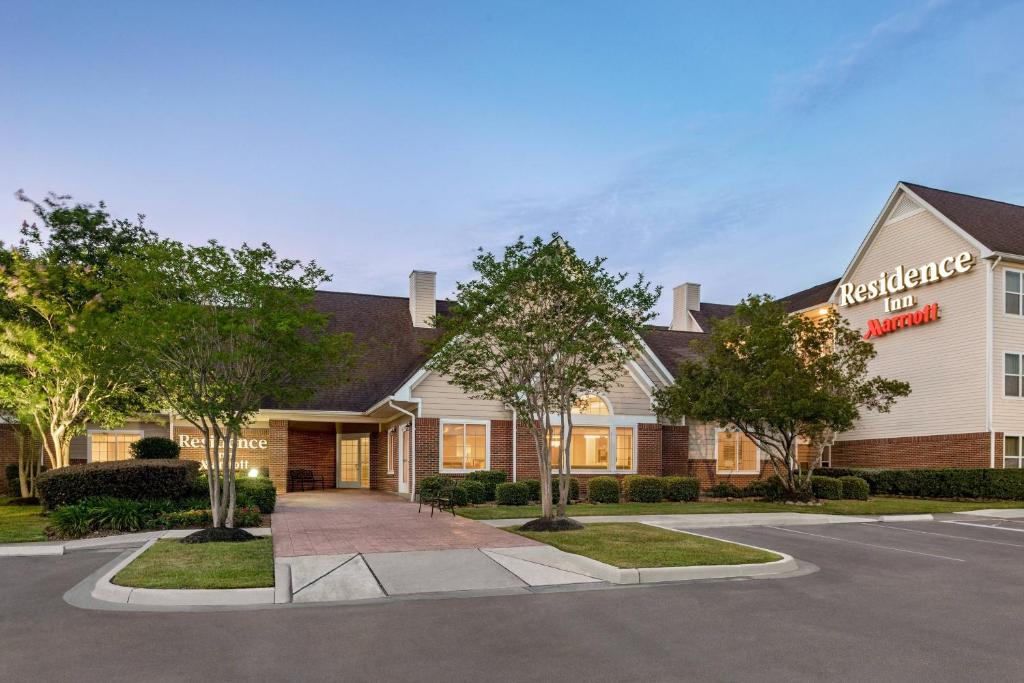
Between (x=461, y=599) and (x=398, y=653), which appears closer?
(x=398, y=653)

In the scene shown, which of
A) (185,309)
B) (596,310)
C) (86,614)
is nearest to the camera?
(86,614)

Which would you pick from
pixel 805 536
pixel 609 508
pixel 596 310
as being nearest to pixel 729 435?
pixel 609 508

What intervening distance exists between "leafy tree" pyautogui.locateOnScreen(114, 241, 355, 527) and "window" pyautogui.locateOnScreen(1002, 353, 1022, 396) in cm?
2339

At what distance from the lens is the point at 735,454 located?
29.6 metres

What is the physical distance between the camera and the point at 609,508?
72.0 ft

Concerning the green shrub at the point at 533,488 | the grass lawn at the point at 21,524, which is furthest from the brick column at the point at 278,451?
the green shrub at the point at 533,488

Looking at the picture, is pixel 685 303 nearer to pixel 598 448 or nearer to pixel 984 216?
pixel 984 216

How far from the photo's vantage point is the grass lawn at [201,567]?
10.1 metres

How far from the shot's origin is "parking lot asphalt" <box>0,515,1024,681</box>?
6.75m

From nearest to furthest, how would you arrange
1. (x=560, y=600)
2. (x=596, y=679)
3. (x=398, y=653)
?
(x=596, y=679), (x=398, y=653), (x=560, y=600)

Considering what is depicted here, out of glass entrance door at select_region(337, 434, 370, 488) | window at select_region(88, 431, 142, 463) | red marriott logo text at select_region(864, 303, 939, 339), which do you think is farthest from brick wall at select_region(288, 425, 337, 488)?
red marriott logo text at select_region(864, 303, 939, 339)

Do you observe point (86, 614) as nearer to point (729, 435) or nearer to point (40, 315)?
point (40, 315)

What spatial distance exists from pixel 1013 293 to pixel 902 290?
3.90m

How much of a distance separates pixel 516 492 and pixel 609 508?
8.64ft
